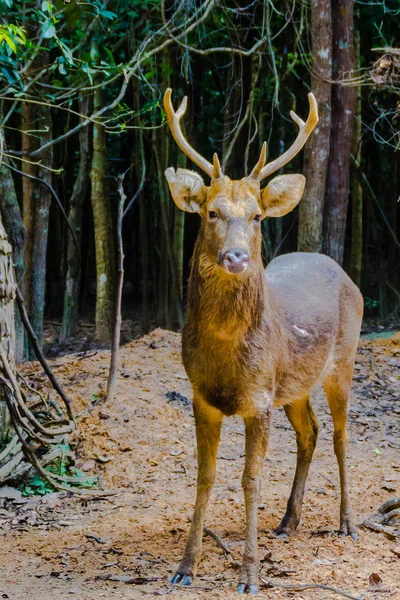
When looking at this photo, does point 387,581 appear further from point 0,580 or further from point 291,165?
point 291,165

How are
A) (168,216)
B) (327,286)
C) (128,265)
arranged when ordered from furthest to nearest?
(128,265)
(168,216)
(327,286)

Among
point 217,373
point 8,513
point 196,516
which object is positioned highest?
point 217,373

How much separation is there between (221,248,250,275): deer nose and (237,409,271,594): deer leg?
99cm

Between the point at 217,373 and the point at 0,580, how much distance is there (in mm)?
1683

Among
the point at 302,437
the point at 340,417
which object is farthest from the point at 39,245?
the point at 340,417

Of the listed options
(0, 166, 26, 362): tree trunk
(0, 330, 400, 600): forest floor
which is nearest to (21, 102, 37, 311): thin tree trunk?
(0, 166, 26, 362): tree trunk

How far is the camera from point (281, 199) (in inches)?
201

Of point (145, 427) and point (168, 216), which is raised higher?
point (168, 216)

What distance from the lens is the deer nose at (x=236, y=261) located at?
4.49m

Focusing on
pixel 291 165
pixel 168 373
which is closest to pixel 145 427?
pixel 168 373

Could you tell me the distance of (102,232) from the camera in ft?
43.0

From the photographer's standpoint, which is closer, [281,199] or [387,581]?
[387,581]

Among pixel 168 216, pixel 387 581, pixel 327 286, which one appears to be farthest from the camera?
pixel 168 216

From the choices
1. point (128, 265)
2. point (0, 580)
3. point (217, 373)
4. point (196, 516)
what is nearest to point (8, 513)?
point (0, 580)
